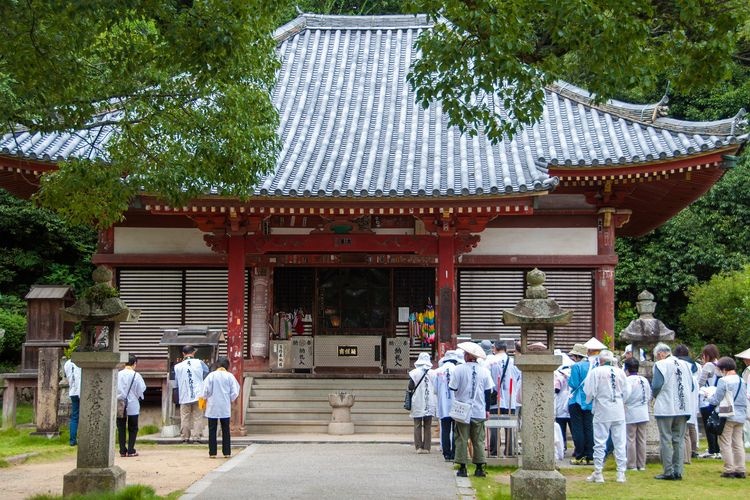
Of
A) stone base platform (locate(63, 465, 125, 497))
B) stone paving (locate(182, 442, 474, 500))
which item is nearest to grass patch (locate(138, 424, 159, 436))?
stone paving (locate(182, 442, 474, 500))

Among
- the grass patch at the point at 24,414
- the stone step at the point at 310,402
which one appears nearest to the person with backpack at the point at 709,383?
the stone step at the point at 310,402

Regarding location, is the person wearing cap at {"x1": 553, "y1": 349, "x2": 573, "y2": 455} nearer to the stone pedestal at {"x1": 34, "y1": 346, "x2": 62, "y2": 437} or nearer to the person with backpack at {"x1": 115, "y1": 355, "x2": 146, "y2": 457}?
the person with backpack at {"x1": 115, "y1": 355, "x2": 146, "y2": 457}

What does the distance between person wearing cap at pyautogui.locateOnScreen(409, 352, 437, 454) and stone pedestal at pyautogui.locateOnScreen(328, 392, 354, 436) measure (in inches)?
97.5

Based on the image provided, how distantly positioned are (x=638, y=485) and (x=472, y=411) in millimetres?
2179

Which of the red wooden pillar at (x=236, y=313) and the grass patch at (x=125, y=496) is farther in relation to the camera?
the red wooden pillar at (x=236, y=313)

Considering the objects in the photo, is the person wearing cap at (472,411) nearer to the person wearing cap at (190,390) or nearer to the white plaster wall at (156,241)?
the person wearing cap at (190,390)

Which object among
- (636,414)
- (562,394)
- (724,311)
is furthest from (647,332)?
(724,311)

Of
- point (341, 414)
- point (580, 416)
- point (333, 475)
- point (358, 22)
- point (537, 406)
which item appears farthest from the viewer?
point (358, 22)

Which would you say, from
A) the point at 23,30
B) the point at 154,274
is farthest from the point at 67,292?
the point at 23,30

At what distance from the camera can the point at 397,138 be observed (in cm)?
2003

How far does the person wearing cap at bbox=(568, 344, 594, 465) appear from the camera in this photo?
13258 mm

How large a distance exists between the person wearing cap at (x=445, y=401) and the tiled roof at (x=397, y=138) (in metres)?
4.14

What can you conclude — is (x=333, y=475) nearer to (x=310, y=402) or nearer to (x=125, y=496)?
(x=125, y=496)

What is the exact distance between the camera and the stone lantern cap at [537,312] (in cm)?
1027
